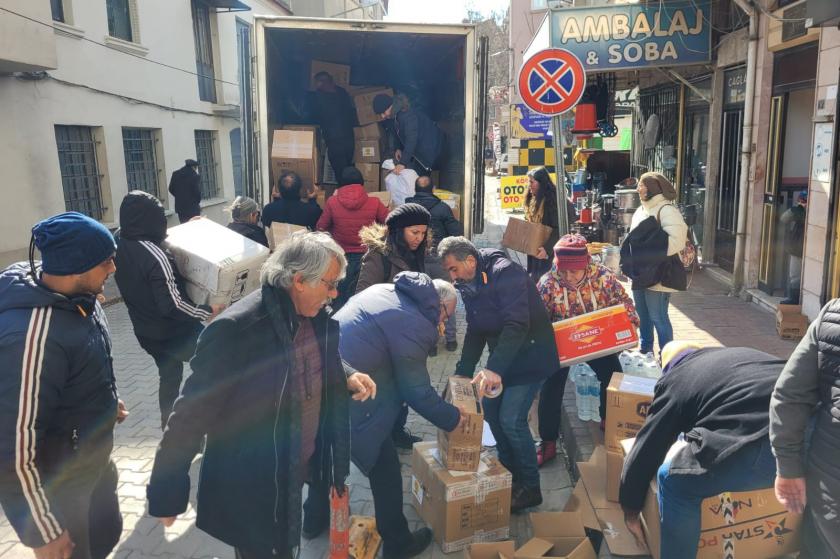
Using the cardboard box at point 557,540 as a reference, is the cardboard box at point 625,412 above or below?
above

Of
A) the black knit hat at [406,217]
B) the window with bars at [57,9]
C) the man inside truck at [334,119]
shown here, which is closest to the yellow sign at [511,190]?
the man inside truck at [334,119]

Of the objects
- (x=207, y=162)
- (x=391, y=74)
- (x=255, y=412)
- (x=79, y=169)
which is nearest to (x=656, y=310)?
(x=255, y=412)

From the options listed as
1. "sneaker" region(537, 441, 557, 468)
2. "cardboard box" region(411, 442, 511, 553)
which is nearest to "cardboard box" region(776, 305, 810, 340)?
"sneaker" region(537, 441, 557, 468)

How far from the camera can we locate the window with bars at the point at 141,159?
12875 mm

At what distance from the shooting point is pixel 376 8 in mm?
33906

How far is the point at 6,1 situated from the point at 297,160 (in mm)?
4876

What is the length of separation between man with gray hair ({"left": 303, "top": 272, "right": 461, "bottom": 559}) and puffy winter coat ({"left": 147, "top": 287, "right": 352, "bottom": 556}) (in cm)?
65

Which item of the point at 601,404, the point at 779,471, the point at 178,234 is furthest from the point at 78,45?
the point at 779,471

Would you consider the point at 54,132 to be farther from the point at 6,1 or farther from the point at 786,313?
the point at 786,313

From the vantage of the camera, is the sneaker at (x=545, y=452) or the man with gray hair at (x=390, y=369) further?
the sneaker at (x=545, y=452)

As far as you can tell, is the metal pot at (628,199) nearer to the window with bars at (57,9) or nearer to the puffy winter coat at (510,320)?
the puffy winter coat at (510,320)

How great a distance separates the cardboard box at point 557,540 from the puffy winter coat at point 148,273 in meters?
2.22

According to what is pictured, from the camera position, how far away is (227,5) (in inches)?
655

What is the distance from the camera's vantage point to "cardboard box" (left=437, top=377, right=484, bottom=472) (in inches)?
127
